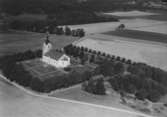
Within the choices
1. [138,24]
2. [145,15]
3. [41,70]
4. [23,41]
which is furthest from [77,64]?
[145,15]

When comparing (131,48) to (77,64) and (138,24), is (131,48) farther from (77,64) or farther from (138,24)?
(138,24)

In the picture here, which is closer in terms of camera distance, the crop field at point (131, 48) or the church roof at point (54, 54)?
the church roof at point (54, 54)

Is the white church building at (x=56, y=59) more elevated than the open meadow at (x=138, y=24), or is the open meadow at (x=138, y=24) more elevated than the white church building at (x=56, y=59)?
the open meadow at (x=138, y=24)

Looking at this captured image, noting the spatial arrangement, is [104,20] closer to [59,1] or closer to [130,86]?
[59,1]

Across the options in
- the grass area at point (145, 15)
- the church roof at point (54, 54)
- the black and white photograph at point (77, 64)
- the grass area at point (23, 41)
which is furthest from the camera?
the grass area at point (145, 15)

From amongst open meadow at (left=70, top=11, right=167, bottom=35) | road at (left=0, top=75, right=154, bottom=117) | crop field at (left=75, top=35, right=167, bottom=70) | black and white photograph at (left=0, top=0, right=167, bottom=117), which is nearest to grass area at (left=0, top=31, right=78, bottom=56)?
black and white photograph at (left=0, top=0, right=167, bottom=117)

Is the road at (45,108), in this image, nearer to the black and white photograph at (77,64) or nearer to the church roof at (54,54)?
the black and white photograph at (77,64)

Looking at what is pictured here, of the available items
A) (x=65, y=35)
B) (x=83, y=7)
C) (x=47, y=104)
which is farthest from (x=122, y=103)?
(x=83, y=7)

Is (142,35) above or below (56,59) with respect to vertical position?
above

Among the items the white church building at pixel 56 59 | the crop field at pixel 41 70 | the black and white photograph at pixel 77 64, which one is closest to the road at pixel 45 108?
the black and white photograph at pixel 77 64
